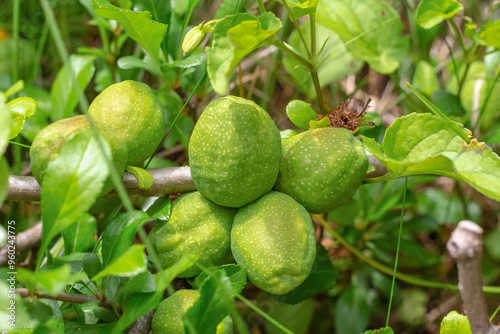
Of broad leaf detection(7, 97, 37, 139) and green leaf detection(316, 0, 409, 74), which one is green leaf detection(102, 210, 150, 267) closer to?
broad leaf detection(7, 97, 37, 139)

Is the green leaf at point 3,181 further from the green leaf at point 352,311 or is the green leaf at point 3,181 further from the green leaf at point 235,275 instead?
the green leaf at point 352,311

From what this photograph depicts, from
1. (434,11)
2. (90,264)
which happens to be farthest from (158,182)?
(434,11)

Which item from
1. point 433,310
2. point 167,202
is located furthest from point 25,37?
point 433,310

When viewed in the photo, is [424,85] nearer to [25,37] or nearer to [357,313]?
[357,313]

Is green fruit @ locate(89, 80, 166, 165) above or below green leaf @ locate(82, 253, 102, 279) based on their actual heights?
above

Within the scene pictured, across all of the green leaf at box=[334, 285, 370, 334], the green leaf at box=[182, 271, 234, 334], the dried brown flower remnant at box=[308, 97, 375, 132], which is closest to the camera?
the green leaf at box=[182, 271, 234, 334]

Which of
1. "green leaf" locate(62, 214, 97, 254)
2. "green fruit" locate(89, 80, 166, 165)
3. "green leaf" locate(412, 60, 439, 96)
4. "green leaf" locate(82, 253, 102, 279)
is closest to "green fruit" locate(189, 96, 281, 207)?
"green fruit" locate(89, 80, 166, 165)
